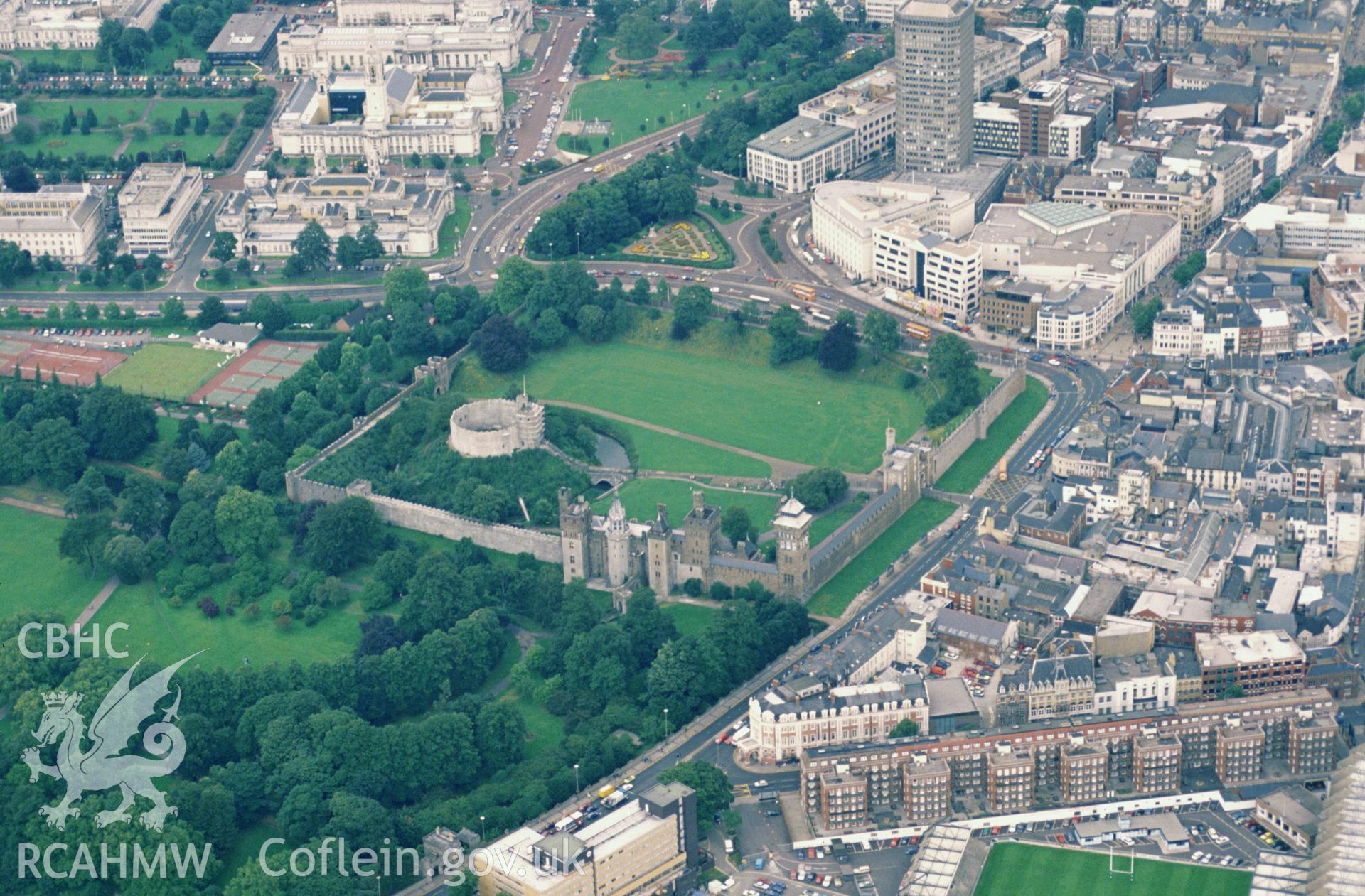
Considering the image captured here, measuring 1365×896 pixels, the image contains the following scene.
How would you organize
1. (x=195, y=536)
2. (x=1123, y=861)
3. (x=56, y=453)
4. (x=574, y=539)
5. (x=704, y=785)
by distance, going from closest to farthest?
(x=1123, y=861) → (x=704, y=785) → (x=574, y=539) → (x=195, y=536) → (x=56, y=453)

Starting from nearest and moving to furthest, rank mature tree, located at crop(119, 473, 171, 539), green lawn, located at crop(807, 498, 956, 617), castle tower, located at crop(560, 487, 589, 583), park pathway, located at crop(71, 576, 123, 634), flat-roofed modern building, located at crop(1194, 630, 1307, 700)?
1. flat-roofed modern building, located at crop(1194, 630, 1307, 700)
2. green lawn, located at crop(807, 498, 956, 617)
3. castle tower, located at crop(560, 487, 589, 583)
4. park pathway, located at crop(71, 576, 123, 634)
5. mature tree, located at crop(119, 473, 171, 539)

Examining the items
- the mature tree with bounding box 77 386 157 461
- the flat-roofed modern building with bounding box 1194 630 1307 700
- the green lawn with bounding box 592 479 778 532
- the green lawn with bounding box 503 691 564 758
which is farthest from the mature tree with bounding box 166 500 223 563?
the flat-roofed modern building with bounding box 1194 630 1307 700

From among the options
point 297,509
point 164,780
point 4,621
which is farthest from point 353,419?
point 164,780

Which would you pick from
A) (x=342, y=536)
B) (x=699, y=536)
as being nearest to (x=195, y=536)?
(x=342, y=536)

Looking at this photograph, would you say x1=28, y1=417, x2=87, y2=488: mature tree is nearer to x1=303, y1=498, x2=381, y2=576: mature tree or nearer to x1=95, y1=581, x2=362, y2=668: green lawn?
x1=95, y1=581, x2=362, y2=668: green lawn

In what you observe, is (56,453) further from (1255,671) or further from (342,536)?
(1255,671)
